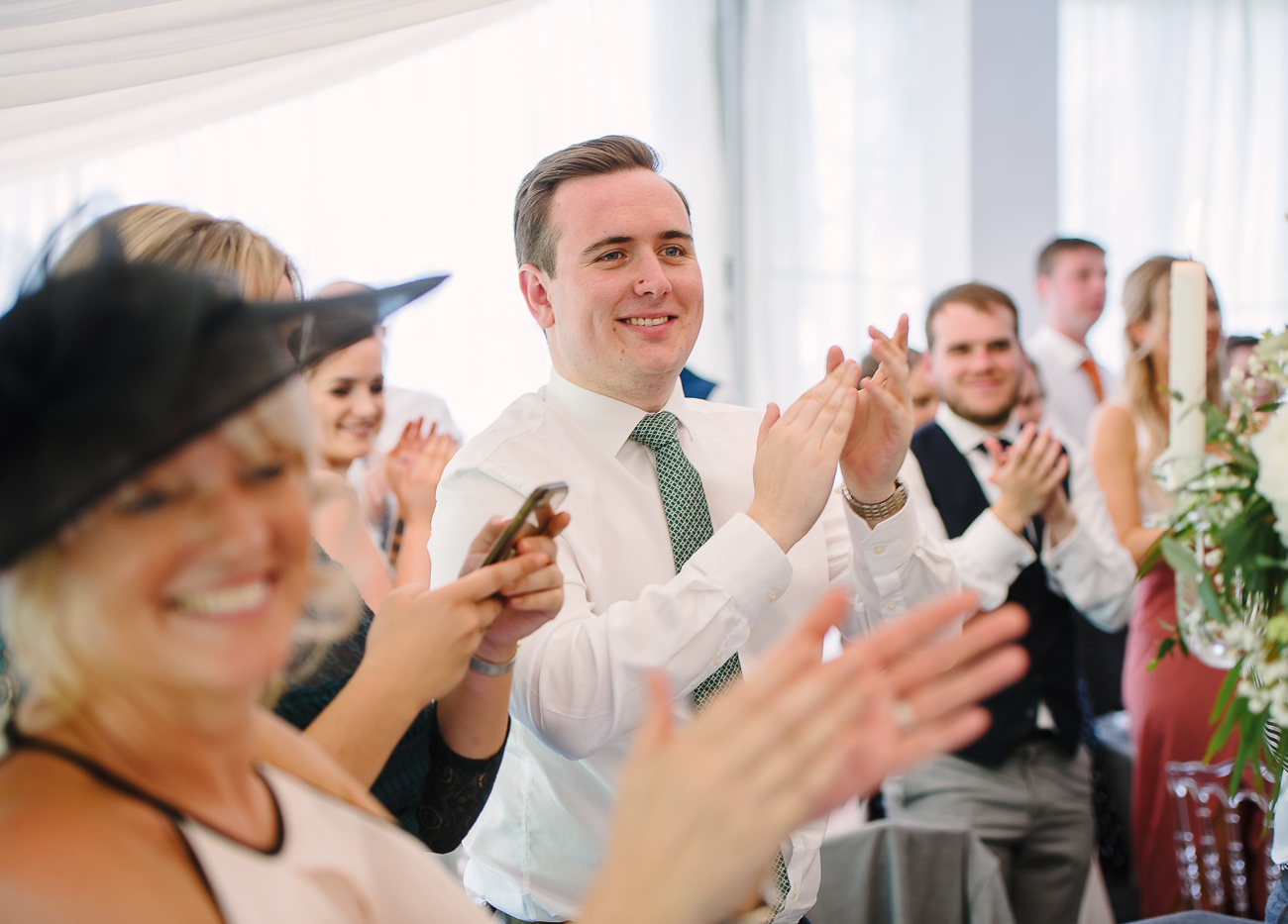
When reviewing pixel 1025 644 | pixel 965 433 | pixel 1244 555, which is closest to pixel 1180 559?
pixel 1244 555

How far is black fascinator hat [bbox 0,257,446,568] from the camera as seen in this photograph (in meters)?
0.59

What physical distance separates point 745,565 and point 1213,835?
159cm

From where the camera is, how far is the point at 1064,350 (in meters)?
4.17

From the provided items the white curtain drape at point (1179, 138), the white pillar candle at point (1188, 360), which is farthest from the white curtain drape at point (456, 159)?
the white pillar candle at point (1188, 360)

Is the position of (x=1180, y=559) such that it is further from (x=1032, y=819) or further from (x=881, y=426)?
(x=1032, y=819)

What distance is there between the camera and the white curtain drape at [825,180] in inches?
187

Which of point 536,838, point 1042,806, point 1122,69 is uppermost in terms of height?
point 1122,69

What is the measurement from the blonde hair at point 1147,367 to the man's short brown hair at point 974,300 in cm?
35

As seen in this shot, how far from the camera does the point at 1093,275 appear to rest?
4176 millimetres

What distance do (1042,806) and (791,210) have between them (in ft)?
10.4

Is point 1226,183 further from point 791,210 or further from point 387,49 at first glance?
point 387,49

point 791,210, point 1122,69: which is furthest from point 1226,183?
point 791,210

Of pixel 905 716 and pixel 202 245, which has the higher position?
pixel 202 245

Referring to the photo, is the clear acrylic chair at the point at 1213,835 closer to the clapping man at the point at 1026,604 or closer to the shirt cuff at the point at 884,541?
the clapping man at the point at 1026,604
